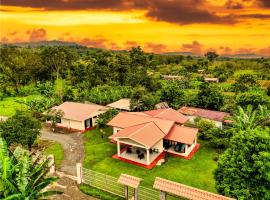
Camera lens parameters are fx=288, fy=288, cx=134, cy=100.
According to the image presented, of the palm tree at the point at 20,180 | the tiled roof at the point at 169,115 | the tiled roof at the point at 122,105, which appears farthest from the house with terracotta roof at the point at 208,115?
the palm tree at the point at 20,180

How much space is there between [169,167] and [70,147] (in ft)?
42.2

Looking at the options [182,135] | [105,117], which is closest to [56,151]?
[105,117]

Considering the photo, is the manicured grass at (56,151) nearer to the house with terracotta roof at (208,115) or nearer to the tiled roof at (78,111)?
the tiled roof at (78,111)

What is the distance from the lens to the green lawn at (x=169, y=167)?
28047 mm

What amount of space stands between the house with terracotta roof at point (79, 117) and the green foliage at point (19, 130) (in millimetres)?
10124

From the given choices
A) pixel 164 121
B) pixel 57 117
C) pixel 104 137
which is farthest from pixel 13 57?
pixel 164 121

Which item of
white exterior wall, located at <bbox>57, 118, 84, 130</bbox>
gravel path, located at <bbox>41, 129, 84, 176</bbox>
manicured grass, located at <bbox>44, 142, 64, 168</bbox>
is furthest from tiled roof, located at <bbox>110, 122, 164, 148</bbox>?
white exterior wall, located at <bbox>57, 118, 84, 130</bbox>

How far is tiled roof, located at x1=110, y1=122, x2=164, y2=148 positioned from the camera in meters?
30.3

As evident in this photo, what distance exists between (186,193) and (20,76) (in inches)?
2555

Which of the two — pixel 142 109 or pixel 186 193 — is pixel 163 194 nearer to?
pixel 186 193

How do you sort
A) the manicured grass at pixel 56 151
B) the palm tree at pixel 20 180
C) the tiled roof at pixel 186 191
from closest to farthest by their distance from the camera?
1. the palm tree at pixel 20 180
2. the tiled roof at pixel 186 191
3. the manicured grass at pixel 56 151

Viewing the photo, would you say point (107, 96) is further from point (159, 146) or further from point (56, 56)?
point (159, 146)

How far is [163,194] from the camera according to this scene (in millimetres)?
19609

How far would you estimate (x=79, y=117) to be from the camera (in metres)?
41.8
